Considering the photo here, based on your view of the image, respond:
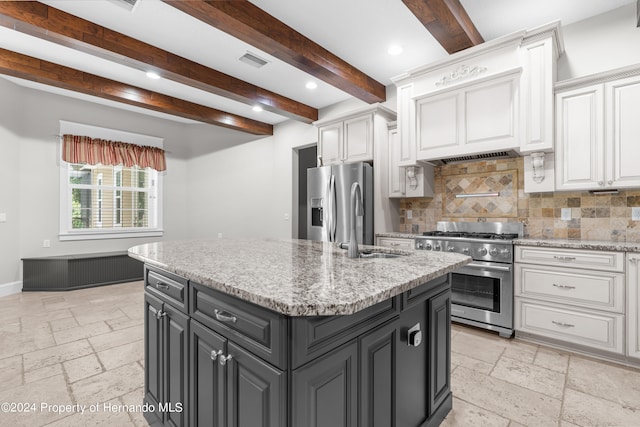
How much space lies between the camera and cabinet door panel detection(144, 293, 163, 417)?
5.21ft

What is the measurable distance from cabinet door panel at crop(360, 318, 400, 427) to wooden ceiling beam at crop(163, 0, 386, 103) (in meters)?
2.37

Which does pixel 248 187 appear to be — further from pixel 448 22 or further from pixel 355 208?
pixel 355 208

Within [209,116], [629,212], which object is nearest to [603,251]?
[629,212]

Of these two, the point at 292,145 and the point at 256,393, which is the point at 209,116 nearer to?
the point at 292,145

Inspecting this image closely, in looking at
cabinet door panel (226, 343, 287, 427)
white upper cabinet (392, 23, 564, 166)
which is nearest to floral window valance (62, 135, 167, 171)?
white upper cabinet (392, 23, 564, 166)

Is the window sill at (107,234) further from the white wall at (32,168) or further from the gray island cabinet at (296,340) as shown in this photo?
the gray island cabinet at (296,340)

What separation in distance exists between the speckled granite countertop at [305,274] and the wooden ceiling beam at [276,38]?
175 cm

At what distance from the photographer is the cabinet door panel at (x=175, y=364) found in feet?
4.53

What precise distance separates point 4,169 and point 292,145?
13.1 feet

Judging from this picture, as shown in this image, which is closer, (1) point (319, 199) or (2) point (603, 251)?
(2) point (603, 251)

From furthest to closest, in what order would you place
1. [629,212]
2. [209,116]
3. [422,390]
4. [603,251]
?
[209,116] < [629,212] < [603,251] < [422,390]

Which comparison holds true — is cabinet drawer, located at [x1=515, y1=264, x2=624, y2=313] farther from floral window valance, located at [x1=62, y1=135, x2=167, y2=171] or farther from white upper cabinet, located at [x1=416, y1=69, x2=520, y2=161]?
floral window valance, located at [x1=62, y1=135, x2=167, y2=171]

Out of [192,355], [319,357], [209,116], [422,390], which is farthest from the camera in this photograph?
[209,116]

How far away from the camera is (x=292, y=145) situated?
539 cm
